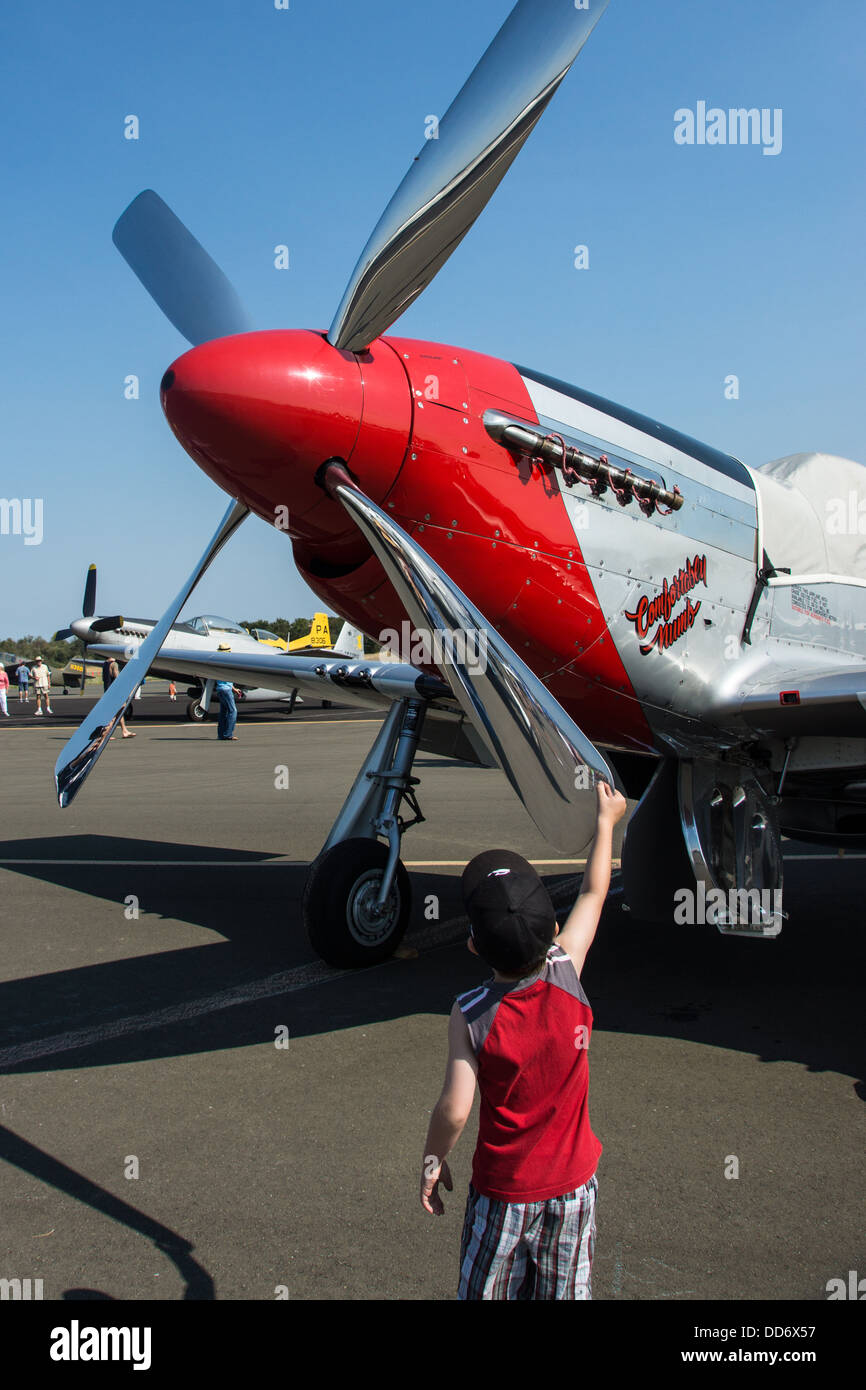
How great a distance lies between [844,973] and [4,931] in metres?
5.26

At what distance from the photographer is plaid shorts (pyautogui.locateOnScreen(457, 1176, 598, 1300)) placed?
193 centimetres

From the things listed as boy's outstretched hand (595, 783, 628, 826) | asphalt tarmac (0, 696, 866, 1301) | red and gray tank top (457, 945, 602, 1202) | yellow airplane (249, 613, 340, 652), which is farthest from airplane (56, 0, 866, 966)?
yellow airplane (249, 613, 340, 652)

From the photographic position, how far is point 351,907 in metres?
5.41

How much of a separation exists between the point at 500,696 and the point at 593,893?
2.93 feet

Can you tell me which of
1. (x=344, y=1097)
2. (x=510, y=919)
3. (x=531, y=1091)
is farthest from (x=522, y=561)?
(x=531, y=1091)

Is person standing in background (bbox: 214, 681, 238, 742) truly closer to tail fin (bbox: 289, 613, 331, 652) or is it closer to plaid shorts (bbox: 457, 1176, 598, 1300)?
tail fin (bbox: 289, 613, 331, 652)

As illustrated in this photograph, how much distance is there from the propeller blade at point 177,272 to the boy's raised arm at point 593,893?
2977 mm

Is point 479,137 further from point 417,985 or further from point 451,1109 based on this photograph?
point 417,985

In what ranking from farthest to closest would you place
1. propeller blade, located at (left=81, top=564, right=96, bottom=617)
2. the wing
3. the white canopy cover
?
propeller blade, located at (left=81, top=564, right=96, bottom=617)
the wing
the white canopy cover

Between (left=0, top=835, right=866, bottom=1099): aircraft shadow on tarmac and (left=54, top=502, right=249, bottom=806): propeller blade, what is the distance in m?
1.29

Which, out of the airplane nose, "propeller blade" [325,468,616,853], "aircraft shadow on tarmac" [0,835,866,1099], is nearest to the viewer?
"propeller blade" [325,468,616,853]

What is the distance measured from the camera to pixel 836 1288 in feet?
8.55
